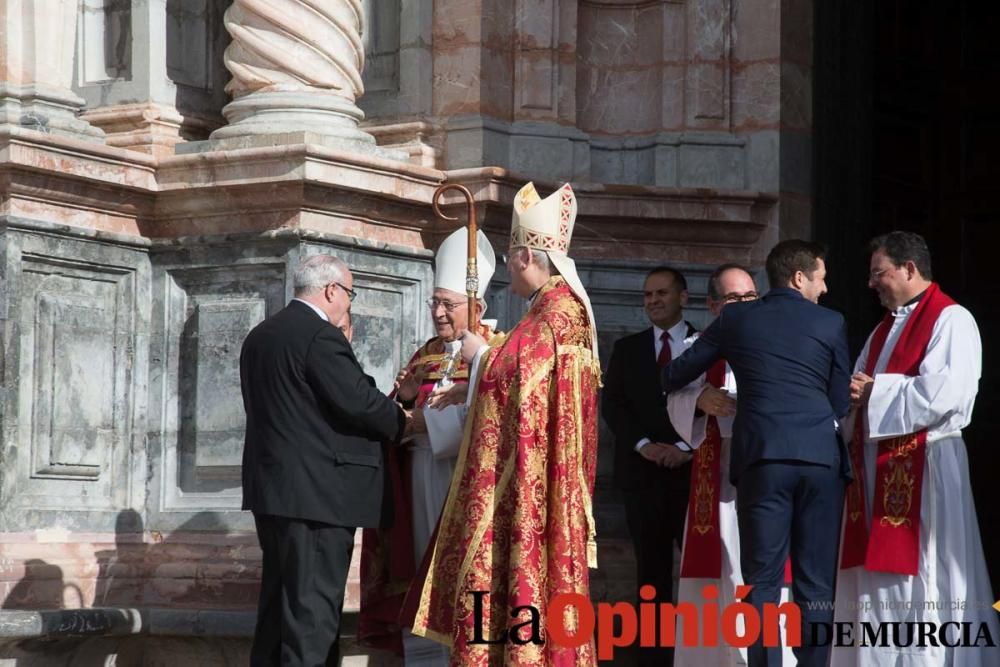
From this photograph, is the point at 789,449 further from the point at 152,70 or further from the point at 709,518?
the point at 152,70

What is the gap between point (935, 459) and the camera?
27.7ft

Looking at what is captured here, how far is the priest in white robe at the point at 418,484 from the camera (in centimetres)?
859

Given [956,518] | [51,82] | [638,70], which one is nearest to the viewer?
[956,518]

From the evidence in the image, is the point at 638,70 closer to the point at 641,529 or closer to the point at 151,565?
the point at 641,529

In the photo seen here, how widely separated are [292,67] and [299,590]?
109 inches

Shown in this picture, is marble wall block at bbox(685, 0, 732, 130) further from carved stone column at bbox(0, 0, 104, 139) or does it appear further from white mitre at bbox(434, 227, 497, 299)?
carved stone column at bbox(0, 0, 104, 139)

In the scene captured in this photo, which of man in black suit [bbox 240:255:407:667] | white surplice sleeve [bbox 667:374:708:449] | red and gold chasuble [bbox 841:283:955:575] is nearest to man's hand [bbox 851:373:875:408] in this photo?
red and gold chasuble [bbox 841:283:955:575]

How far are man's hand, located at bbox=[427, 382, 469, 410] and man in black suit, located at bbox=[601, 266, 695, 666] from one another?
1.56m

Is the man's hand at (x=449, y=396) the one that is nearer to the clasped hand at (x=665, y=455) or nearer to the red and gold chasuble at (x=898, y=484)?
the clasped hand at (x=665, y=455)

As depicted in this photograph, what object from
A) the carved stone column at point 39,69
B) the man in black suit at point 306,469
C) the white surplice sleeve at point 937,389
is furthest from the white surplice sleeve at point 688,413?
the carved stone column at point 39,69

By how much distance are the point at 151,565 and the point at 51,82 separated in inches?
86.7

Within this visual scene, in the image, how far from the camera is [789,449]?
8117mm

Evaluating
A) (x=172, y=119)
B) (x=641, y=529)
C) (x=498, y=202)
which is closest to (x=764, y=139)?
(x=498, y=202)

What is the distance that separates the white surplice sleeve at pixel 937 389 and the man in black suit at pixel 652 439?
4.49 ft
